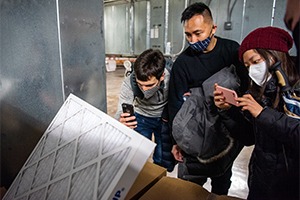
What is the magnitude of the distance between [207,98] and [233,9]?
120 inches

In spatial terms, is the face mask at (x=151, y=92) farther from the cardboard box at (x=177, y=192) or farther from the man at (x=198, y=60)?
the cardboard box at (x=177, y=192)

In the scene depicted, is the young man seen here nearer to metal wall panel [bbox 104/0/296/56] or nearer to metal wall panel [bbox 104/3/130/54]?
metal wall panel [bbox 104/0/296/56]

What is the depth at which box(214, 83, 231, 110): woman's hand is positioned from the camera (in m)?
0.96

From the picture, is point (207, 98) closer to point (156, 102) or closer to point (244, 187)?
point (156, 102)

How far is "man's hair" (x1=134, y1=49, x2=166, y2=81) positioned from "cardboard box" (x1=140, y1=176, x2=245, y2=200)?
64cm

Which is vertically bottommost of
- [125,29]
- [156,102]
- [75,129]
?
[156,102]

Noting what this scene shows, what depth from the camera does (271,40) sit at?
2.72 ft

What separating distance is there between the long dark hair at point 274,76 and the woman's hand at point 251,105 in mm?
61

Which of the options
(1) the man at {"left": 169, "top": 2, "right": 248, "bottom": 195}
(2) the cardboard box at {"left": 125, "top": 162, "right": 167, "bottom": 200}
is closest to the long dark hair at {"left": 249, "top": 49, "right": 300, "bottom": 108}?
(1) the man at {"left": 169, "top": 2, "right": 248, "bottom": 195}

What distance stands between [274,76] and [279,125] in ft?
0.67

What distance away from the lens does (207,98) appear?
1039 mm

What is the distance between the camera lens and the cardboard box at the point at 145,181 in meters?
0.75

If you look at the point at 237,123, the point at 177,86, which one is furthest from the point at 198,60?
the point at 237,123

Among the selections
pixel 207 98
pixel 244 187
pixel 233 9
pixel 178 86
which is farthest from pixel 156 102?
pixel 233 9
